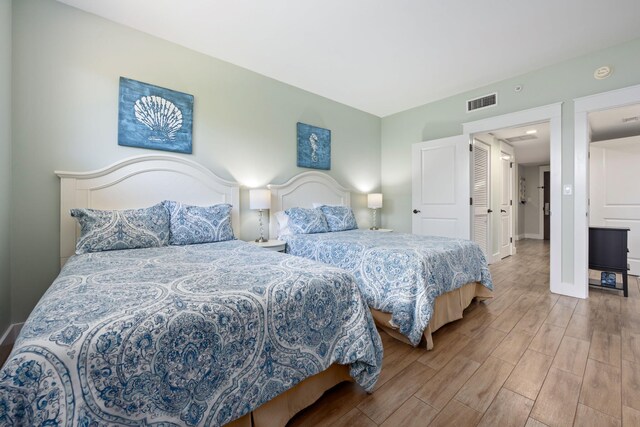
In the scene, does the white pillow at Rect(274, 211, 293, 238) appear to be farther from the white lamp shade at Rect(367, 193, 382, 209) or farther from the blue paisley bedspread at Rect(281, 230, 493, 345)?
the white lamp shade at Rect(367, 193, 382, 209)

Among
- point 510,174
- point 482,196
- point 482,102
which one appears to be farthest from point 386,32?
point 510,174

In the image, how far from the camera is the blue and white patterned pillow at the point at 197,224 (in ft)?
7.64

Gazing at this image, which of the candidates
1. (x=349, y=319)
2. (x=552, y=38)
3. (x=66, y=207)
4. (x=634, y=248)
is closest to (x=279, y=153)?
(x=66, y=207)

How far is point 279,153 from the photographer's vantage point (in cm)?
349

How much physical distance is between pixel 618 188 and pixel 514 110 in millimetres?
2113

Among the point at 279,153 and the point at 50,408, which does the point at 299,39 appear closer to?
the point at 279,153

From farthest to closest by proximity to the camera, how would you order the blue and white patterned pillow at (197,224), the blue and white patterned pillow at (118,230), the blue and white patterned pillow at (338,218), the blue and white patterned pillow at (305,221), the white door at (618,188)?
the white door at (618,188) < the blue and white patterned pillow at (338,218) < the blue and white patterned pillow at (305,221) < the blue and white patterned pillow at (197,224) < the blue and white patterned pillow at (118,230)

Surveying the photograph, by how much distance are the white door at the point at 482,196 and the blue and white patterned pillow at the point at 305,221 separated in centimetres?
254

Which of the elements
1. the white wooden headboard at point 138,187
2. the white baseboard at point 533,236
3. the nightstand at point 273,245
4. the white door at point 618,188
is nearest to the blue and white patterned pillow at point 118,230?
the white wooden headboard at point 138,187

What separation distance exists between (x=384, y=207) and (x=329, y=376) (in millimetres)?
3728

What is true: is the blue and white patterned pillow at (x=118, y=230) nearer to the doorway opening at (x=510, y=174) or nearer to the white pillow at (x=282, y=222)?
the white pillow at (x=282, y=222)

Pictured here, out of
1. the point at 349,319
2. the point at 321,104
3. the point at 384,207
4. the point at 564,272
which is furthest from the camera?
the point at 384,207

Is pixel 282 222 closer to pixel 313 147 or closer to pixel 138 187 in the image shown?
pixel 313 147

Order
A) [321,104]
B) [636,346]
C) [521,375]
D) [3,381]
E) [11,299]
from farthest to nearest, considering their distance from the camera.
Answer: [321,104] < [11,299] < [636,346] < [521,375] < [3,381]
